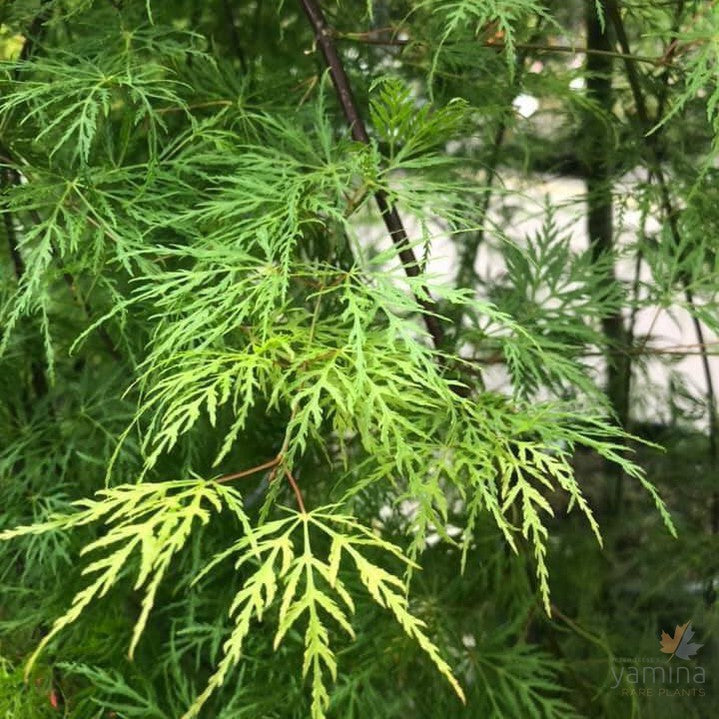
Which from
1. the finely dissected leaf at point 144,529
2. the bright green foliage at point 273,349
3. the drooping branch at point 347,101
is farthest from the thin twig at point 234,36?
the finely dissected leaf at point 144,529

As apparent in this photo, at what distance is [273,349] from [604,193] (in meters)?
0.40

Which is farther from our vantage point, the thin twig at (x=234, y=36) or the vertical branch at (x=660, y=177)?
the thin twig at (x=234, y=36)

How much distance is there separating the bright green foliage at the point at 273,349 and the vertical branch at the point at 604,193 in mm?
27

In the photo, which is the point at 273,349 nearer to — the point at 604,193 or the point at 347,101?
the point at 347,101

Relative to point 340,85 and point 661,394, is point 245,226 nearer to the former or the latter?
point 340,85

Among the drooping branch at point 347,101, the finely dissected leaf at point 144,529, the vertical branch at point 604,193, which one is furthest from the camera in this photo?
the vertical branch at point 604,193

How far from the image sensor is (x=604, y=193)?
2.37ft

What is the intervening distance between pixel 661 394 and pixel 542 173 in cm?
26

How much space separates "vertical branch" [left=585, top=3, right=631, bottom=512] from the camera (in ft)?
2.27

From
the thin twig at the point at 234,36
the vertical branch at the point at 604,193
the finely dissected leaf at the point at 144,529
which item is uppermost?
the thin twig at the point at 234,36

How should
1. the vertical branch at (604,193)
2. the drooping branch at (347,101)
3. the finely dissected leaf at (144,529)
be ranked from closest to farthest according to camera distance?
the finely dissected leaf at (144,529) < the drooping branch at (347,101) < the vertical branch at (604,193)

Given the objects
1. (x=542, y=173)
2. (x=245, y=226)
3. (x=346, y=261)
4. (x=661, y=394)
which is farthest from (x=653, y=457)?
(x=245, y=226)

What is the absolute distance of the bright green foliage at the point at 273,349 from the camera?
1.41 feet

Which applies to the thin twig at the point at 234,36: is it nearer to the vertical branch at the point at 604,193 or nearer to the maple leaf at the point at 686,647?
the vertical branch at the point at 604,193
